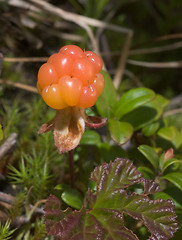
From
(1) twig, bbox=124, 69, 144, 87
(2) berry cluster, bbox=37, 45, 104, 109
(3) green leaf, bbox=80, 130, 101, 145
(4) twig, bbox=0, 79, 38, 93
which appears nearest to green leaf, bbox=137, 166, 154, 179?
(3) green leaf, bbox=80, 130, 101, 145

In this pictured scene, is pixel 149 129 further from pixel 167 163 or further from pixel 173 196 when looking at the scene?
pixel 173 196

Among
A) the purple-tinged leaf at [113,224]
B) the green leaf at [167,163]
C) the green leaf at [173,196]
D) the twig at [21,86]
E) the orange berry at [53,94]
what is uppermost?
the orange berry at [53,94]

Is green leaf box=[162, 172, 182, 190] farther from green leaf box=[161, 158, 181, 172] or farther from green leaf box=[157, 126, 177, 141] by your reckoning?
green leaf box=[157, 126, 177, 141]

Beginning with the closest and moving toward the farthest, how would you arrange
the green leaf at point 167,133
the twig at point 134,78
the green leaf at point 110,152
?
the green leaf at point 110,152, the green leaf at point 167,133, the twig at point 134,78

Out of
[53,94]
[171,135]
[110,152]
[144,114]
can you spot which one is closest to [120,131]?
[110,152]

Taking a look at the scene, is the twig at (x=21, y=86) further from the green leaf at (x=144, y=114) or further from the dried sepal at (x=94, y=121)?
the dried sepal at (x=94, y=121)

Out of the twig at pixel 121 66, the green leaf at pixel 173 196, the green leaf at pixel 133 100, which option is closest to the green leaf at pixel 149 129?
the green leaf at pixel 133 100
